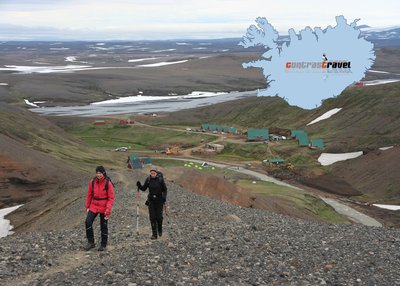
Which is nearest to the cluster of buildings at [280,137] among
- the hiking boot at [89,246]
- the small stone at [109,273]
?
the hiking boot at [89,246]

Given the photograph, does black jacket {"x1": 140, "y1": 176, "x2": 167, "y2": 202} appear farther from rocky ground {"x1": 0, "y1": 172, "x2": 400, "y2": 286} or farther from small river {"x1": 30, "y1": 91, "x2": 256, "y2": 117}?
small river {"x1": 30, "y1": 91, "x2": 256, "y2": 117}

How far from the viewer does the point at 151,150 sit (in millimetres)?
88562

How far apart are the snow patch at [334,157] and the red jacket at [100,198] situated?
58933mm

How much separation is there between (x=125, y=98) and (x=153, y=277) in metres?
169

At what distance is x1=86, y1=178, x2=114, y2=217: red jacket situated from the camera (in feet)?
47.2

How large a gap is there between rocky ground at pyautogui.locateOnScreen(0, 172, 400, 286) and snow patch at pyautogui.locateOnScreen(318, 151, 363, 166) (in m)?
52.9

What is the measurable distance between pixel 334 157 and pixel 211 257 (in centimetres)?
6085

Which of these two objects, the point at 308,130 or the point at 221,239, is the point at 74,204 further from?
the point at 308,130

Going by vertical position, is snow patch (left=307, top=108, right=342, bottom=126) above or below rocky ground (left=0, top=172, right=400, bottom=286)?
below

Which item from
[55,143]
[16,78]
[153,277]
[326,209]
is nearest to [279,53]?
[326,209]

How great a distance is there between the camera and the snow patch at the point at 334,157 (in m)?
70.4

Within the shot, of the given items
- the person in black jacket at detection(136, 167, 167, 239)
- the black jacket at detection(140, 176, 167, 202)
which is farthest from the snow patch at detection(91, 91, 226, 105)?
the black jacket at detection(140, 176, 167, 202)

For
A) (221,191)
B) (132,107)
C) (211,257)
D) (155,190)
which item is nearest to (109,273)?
(211,257)

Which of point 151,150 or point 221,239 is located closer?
point 221,239
